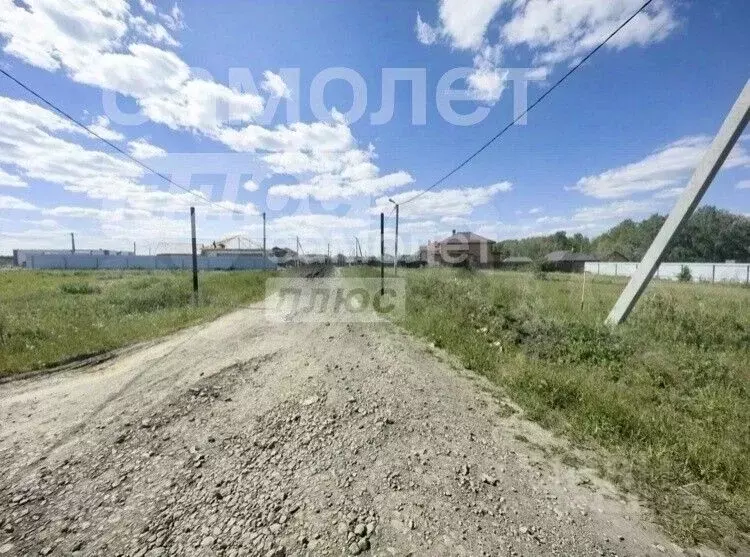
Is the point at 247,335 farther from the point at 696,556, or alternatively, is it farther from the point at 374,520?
the point at 696,556

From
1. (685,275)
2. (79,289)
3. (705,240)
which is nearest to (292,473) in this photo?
(79,289)

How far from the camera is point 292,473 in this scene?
3.02 metres

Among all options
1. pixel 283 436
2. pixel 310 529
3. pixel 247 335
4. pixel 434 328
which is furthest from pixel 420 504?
pixel 247 335

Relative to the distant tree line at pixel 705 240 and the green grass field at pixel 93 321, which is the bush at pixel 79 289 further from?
the distant tree line at pixel 705 240

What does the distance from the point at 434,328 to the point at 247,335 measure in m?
4.24

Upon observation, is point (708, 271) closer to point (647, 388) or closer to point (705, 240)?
point (705, 240)

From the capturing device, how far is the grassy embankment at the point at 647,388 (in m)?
2.75

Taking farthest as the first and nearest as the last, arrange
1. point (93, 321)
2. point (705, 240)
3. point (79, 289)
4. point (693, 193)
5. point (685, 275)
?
1. point (705, 240)
2. point (685, 275)
3. point (79, 289)
4. point (93, 321)
5. point (693, 193)

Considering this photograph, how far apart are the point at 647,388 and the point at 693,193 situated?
163 inches

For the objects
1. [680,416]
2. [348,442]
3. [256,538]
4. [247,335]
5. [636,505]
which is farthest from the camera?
[247,335]

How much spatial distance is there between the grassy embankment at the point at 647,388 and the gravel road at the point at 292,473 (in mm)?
352

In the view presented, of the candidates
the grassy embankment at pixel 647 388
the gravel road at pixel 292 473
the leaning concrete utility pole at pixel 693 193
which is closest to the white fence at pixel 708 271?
the leaning concrete utility pole at pixel 693 193

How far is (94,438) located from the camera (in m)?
3.62

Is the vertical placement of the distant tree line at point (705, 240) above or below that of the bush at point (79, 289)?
above
